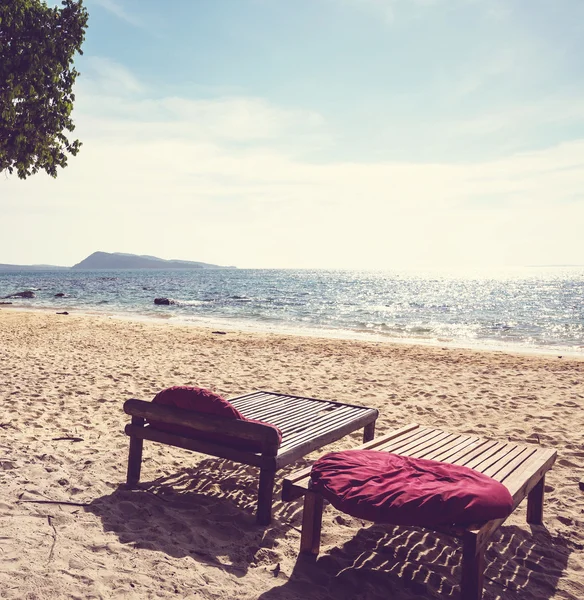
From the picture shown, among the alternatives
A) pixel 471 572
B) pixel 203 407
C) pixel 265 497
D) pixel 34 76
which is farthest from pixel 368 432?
pixel 34 76

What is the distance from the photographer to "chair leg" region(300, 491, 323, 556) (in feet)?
11.3

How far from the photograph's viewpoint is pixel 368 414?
5.34 metres

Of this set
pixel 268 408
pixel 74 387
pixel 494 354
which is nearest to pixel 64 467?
pixel 268 408

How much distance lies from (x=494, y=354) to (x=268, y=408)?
11.3 metres

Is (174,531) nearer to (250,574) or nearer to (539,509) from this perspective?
(250,574)

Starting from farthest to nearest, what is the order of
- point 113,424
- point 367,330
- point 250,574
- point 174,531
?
point 367,330
point 113,424
point 174,531
point 250,574

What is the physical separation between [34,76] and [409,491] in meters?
10.3

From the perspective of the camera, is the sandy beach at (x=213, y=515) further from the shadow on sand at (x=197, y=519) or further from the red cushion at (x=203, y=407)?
the red cushion at (x=203, y=407)

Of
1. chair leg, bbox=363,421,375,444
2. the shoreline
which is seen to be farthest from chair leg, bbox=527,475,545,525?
the shoreline

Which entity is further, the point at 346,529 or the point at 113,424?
the point at 113,424

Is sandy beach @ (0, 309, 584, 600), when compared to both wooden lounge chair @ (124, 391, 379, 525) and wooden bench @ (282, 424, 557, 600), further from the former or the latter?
wooden lounge chair @ (124, 391, 379, 525)

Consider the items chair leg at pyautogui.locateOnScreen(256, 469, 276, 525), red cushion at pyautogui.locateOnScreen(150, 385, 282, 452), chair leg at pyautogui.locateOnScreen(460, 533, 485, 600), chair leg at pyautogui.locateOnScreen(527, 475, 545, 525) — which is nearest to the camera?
chair leg at pyautogui.locateOnScreen(460, 533, 485, 600)

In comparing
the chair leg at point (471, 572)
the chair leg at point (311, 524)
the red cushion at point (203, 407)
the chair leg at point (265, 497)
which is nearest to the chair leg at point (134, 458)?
the red cushion at point (203, 407)

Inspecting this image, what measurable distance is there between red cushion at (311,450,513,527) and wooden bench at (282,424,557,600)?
97 millimetres
